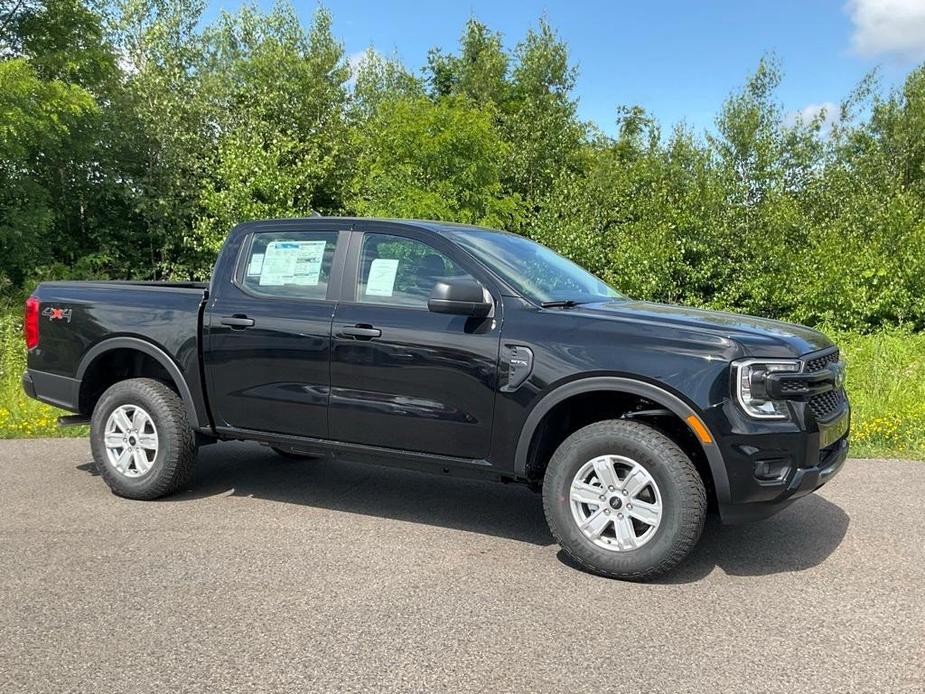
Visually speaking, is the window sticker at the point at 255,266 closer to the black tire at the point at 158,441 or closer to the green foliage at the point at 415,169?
the black tire at the point at 158,441

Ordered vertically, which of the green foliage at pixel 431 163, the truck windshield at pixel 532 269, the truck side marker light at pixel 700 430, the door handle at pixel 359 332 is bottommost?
the truck side marker light at pixel 700 430

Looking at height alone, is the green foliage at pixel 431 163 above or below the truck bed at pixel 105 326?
above

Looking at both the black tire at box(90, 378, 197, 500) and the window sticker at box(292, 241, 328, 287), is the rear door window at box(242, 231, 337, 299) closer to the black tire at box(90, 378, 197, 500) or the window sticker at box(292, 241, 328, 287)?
the window sticker at box(292, 241, 328, 287)

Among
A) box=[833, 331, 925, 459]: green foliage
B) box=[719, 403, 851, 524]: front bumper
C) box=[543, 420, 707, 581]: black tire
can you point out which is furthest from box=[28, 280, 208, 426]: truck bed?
box=[833, 331, 925, 459]: green foliage

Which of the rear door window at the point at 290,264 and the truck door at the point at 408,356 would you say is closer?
the truck door at the point at 408,356

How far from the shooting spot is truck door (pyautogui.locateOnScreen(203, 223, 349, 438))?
16.9 feet

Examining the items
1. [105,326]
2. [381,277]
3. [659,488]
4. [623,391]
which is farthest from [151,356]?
[659,488]

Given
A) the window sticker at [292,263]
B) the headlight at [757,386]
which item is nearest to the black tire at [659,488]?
the headlight at [757,386]

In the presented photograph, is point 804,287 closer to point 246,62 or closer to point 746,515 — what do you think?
point 746,515

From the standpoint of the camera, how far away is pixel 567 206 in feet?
86.4

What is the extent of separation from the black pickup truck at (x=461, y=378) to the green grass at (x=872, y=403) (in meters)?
2.43

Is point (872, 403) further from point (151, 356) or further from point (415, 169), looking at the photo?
point (415, 169)

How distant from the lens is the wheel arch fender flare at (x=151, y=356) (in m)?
5.60

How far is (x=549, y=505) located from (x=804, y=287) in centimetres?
1850
